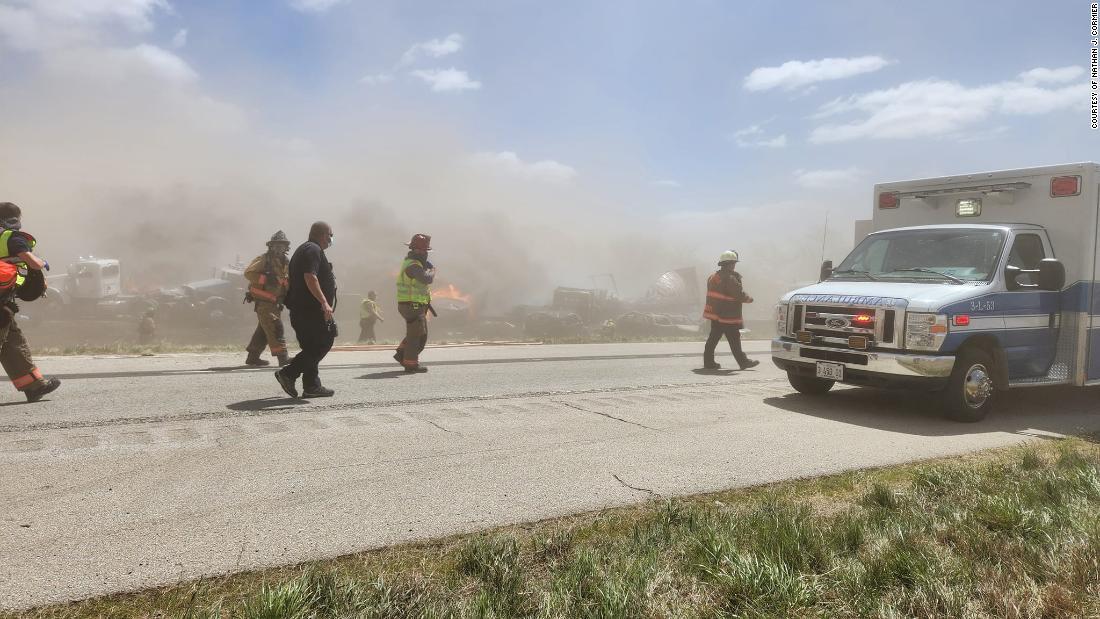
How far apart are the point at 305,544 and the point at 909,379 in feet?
17.7

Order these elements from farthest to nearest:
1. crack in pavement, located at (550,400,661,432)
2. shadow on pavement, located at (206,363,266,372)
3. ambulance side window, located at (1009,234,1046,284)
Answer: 1. shadow on pavement, located at (206,363,266,372)
2. ambulance side window, located at (1009,234,1046,284)
3. crack in pavement, located at (550,400,661,432)

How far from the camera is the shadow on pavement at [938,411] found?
6.53 meters

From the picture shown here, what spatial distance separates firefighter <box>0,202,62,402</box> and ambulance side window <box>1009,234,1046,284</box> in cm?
870

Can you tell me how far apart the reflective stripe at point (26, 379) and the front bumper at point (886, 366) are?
712cm

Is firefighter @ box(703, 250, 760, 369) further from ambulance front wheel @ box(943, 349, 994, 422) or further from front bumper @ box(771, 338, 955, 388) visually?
ambulance front wheel @ box(943, 349, 994, 422)

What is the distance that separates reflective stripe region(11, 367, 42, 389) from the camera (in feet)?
21.2

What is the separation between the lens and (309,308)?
695cm

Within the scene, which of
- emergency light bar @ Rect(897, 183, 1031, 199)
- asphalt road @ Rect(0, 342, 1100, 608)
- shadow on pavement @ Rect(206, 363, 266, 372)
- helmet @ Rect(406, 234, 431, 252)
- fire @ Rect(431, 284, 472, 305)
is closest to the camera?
asphalt road @ Rect(0, 342, 1100, 608)

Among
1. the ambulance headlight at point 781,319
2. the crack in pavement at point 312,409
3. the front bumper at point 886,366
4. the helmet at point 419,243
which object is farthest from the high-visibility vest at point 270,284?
the front bumper at point 886,366

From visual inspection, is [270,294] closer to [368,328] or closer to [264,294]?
[264,294]

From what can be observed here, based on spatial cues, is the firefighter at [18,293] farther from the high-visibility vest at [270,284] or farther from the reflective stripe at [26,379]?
the high-visibility vest at [270,284]

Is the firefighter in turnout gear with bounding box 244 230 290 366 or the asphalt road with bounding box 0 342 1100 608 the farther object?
the firefighter in turnout gear with bounding box 244 230 290 366

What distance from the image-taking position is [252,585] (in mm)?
2762

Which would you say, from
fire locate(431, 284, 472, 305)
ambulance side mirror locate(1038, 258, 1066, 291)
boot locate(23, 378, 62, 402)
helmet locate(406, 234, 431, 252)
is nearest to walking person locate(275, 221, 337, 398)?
boot locate(23, 378, 62, 402)
